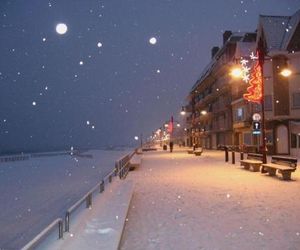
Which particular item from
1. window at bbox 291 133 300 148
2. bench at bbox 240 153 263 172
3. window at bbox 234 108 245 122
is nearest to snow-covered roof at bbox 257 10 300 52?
window at bbox 291 133 300 148

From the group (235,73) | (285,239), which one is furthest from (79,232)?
(235,73)

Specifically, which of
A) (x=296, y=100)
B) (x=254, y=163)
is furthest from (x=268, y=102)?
(x=254, y=163)

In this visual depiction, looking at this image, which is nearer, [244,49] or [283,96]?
[283,96]

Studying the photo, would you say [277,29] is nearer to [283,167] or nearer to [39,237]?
[283,167]

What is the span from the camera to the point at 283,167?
15.9m

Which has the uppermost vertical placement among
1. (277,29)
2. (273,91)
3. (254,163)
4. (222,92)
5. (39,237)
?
(277,29)

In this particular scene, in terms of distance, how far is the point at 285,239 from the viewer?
22.7 ft

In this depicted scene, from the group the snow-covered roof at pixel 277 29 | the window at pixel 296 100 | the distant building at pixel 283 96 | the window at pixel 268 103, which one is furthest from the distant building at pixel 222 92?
the window at pixel 296 100

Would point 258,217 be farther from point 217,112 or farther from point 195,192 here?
point 217,112

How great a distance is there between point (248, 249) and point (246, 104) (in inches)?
1481

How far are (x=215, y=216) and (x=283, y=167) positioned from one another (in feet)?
26.2

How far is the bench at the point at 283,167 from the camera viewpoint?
50.3 ft

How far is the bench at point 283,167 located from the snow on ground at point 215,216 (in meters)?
0.60

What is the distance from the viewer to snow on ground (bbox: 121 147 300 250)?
22.6 feet
